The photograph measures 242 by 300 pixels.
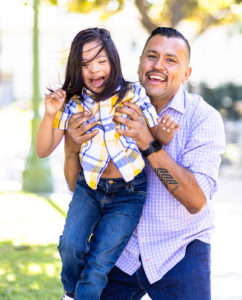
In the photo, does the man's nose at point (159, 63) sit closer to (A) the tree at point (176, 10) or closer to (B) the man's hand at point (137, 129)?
(B) the man's hand at point (137, 129)

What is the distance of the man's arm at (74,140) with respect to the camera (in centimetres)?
275

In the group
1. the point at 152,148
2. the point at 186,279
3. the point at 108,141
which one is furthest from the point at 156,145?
the point at 186,279

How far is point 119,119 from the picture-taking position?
270 cm

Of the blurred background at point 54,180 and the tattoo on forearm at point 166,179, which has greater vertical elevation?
the tattoo on forearm at point 166,179

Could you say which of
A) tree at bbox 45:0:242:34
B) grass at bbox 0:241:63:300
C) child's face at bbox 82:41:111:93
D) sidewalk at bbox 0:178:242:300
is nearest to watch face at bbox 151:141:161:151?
child's face at bbox 82:41:111:93

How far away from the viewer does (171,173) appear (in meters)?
2.61

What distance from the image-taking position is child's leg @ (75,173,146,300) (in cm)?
269

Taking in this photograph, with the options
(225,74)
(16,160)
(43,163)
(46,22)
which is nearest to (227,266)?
(43,163)

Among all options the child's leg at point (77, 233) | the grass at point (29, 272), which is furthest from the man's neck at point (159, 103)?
the grass at point (29, 272)

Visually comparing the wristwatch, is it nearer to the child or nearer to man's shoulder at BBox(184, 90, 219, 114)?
the child

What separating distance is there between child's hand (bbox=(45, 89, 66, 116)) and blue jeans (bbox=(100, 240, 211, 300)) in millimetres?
935

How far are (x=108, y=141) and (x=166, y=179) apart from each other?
369mm

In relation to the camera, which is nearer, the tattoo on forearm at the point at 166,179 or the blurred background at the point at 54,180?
the tattoo on forearm at the point at 166,179

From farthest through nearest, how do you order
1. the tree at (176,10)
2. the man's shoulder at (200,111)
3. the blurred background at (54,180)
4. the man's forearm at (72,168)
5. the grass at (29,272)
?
the tree at (176,10)
the blurred background at (54,180)
the grass at (29,272)
the man's forearm at (72,168)
the man's shoulder at (200,111)
